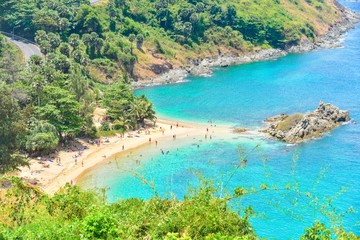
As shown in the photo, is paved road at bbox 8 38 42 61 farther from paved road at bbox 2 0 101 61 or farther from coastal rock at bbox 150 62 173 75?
coastal rock at bbox 150 62 173 75

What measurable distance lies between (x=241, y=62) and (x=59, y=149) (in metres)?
71.8

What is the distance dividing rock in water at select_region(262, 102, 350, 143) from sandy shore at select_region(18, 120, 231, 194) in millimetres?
8773

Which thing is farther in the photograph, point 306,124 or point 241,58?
point 241,58

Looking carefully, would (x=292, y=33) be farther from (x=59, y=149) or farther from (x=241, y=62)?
(x=59, y=149)

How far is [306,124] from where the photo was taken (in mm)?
75000

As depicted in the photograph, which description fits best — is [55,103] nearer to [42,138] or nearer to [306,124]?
[42,138]

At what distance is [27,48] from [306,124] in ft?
203

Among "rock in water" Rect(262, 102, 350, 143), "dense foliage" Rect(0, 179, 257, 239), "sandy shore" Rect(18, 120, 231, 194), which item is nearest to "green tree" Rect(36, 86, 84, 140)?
"sandy shore" Rect(18, 120, 231, 194)

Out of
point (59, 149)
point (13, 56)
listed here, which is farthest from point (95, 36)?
point (59, 149)

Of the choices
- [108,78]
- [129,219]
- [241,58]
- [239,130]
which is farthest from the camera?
[241,58]

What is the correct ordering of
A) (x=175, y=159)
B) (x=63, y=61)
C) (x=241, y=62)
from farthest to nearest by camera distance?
(x=241, y=62) → (x=63, y=61) → (x=175, y=159)

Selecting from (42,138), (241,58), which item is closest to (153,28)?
(241,58)

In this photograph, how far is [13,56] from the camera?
7919cm

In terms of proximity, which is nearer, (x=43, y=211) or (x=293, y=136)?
(x=43, y=211)
